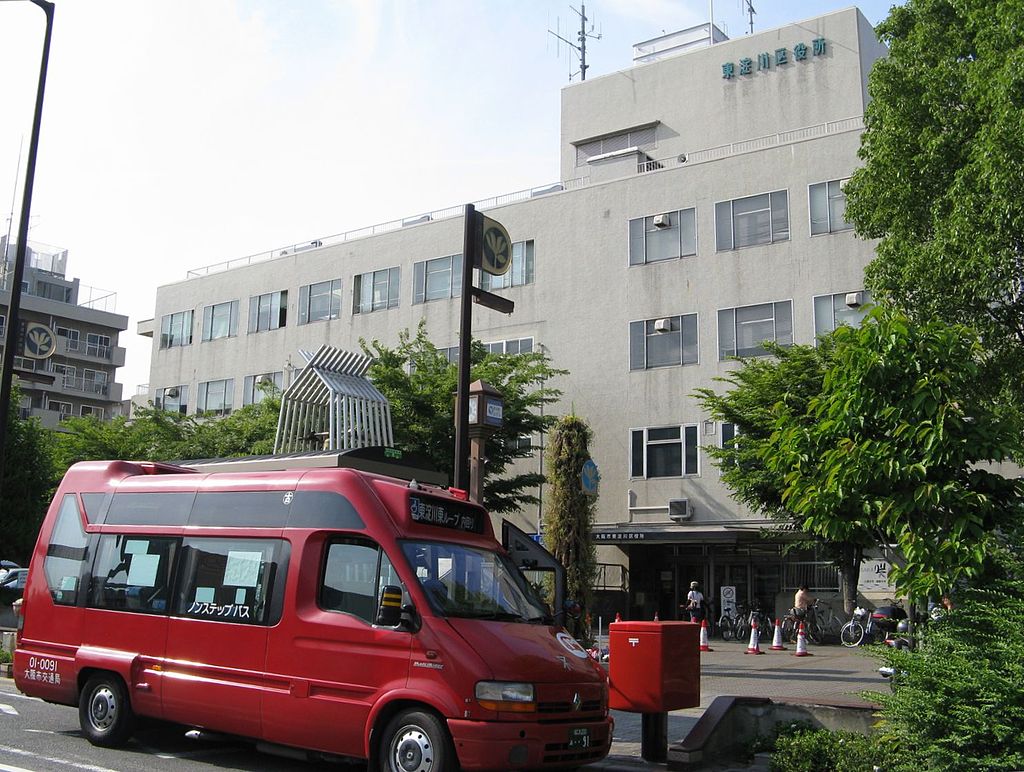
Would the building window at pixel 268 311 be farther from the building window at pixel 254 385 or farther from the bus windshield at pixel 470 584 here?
the bus windshield at pixel 470 584

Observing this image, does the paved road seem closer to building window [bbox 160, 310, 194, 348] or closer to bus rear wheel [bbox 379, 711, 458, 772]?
bus rear wheel [bbox 379, 711, 458, 772]

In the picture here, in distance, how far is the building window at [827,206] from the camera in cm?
2916

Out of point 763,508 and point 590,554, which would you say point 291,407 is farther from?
point 763,508

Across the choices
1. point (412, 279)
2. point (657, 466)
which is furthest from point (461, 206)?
point (657, 466)

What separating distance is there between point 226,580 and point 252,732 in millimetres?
1485

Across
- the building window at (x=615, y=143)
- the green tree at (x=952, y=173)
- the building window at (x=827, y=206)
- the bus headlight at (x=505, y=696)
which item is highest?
the building window at (x=615, y=143)

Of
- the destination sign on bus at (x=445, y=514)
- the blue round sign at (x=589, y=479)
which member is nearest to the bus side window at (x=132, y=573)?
the destination sign on bus at (x=445, y=514)

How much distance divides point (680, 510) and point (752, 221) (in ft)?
29.8

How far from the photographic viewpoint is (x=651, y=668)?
931 centimetres

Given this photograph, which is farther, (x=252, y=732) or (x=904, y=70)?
(x=904, y=70)

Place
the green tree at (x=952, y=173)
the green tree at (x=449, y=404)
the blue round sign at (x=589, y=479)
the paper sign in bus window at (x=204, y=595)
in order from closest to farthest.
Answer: the paper sign in bus window at (x=204, y=595) → the green tree at (x=952, y=173) → the blue round sign at (x=589, y=479) → the green tree at (x=449, y=404)

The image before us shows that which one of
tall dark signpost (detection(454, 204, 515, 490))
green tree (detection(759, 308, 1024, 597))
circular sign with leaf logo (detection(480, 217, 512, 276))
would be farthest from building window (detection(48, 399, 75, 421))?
green tree (detection(759, 308, 1024, 597))

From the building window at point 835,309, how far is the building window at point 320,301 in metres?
18.8

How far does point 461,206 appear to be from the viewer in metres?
37.8
